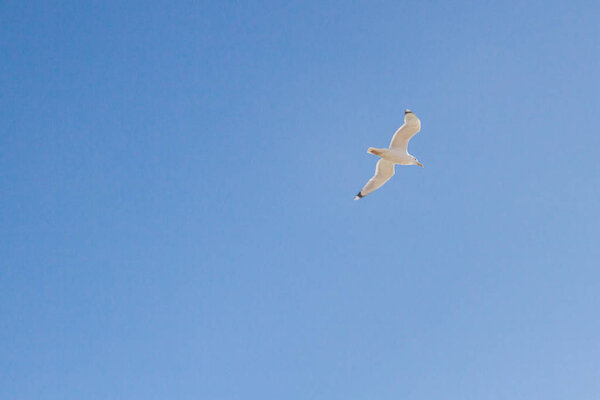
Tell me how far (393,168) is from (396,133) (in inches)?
76.3

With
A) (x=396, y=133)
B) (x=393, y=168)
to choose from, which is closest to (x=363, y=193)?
(x=393, y=168)

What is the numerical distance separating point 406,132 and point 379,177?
8.92 ft

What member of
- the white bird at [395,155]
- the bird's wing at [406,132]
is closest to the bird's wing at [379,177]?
the white bird at [395,155]

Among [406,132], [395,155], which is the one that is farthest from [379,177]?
[406,132]

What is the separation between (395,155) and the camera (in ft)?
80.2

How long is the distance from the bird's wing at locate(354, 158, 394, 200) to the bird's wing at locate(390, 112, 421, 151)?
0.97m

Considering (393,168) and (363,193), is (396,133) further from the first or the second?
(363,193)

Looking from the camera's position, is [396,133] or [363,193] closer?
[396,133]

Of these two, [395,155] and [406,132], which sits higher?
[406,132]

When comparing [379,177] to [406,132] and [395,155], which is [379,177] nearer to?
[395,155]

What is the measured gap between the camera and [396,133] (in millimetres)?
24422

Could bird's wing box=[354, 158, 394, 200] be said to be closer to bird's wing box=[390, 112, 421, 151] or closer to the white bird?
the white bird

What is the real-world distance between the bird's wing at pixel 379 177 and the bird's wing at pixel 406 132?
97 cm

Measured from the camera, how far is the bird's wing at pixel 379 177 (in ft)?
83.4
